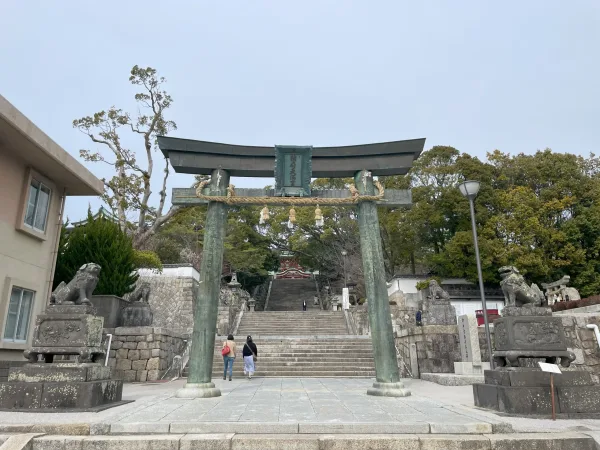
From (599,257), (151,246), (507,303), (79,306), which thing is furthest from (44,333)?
(599,257)

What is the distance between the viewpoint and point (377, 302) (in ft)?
27.2

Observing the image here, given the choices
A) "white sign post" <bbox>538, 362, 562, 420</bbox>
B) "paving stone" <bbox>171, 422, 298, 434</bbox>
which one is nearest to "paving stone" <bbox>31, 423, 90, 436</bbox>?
"paving stone" <bbox>171, 422, 298, 434</bbox>

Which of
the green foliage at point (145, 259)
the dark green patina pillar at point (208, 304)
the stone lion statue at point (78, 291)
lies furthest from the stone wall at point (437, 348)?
the green foliage at point (145, 259)

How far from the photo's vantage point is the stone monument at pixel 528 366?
5.49 m

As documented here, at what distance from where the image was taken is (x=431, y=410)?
5.88 m

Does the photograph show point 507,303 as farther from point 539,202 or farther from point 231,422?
point 539,202

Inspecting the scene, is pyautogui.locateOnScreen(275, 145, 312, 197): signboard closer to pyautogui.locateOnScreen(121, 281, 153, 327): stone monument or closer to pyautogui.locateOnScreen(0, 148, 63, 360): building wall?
pyautogui.locateOnScreen(0, 148, 63, 360): building wall

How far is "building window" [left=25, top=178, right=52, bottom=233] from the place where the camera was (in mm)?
11078

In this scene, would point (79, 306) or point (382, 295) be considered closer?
point (79, 306)

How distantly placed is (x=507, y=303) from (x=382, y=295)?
2447mm

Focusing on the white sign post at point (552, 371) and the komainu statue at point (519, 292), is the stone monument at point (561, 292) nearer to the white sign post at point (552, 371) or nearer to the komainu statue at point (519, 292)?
the komainu statue at point (519, 292)

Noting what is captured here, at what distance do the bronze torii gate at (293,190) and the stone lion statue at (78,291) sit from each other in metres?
2.12

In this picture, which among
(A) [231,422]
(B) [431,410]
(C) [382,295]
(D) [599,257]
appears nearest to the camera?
(A) [231,422]

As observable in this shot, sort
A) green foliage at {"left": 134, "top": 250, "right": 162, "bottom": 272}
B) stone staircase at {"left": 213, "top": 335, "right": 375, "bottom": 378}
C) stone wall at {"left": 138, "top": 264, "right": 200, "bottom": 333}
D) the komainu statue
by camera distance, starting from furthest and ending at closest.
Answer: stone wall at {"left": 138, "top": 264, "right": 200, "bottom": 333}
green foliage at {"left": 134, "top": 250, "right": 162, "bottom": 272}
stone staircase at {"left": 213, "top": 335, "right": 375, "bottom": 378}
the komainu statue
